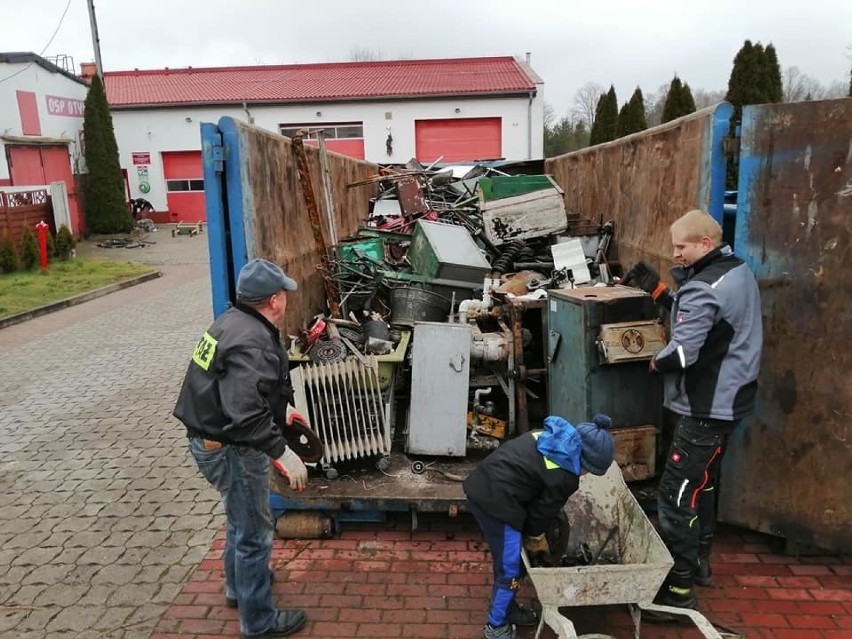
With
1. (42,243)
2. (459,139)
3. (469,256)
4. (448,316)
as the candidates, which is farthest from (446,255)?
(459,139)

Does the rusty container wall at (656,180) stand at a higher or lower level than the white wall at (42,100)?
lower

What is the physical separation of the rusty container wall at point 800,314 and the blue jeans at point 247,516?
2581mm

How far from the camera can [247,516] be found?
9.63 feet

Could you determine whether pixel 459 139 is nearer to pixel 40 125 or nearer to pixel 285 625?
pixel 40 125

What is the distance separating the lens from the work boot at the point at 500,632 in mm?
2900

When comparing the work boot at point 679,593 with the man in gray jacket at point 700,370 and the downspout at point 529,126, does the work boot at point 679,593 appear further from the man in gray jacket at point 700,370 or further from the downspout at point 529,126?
the downspout at point 529,126

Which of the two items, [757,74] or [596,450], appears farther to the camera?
[757,74]

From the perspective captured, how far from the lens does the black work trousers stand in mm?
3096

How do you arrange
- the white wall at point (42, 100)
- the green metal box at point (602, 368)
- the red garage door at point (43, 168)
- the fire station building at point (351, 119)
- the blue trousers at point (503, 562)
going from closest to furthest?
the blue trousers at point (503, 562), the green metal box at point (602, 368), the white wall at point (42, 100), the red garage door at point (43, 168), the fire station building at point (351, 119)

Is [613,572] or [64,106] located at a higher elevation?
[64,106]

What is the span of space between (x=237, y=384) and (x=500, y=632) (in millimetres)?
1646

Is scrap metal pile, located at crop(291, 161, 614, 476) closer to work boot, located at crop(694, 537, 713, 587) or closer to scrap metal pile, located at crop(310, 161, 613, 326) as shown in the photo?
scrap metal pile, located at crop(310, 161, 613, 326)

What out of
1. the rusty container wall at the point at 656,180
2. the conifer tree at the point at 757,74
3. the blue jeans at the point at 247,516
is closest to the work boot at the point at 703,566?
the rusty container wall at the point at 656,180

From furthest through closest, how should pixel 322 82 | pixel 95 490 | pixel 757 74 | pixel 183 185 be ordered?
pixel 322 82 < pixel 183 185 < pixel 757 74 < pixel 95 490
